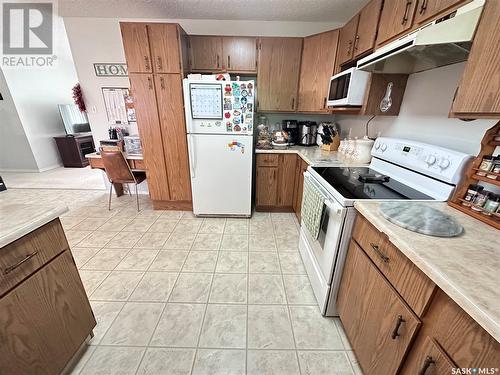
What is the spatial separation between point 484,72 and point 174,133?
8.21ft

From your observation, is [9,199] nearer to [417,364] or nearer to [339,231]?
[339,231]

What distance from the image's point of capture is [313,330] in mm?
1344

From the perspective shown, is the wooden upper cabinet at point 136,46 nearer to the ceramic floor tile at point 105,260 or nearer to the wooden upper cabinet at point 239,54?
the wooden upper cabinet at point 239,54

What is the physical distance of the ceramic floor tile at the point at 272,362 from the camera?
1129mm

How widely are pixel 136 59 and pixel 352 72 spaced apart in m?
2.20

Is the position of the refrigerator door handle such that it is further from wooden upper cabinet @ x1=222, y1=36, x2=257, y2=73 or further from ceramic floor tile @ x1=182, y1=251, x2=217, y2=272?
wooden upper cabinet @ x1=222, y1=36, x2=257, y2=73

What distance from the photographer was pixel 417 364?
0.70 m

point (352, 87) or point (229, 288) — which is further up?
point (352, 87)

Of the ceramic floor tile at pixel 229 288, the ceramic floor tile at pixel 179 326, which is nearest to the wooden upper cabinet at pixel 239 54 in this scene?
the ceramic floor tile at pixel 229 288

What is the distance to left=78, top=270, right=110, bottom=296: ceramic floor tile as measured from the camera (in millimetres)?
1648

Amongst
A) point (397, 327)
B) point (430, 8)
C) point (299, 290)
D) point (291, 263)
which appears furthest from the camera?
point (291, 263)

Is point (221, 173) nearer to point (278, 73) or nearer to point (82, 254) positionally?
point (278, 73)

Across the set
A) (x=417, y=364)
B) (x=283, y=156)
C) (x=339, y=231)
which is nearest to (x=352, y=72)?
(x=283, y=156)

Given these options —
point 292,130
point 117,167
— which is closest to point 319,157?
point 292,130
